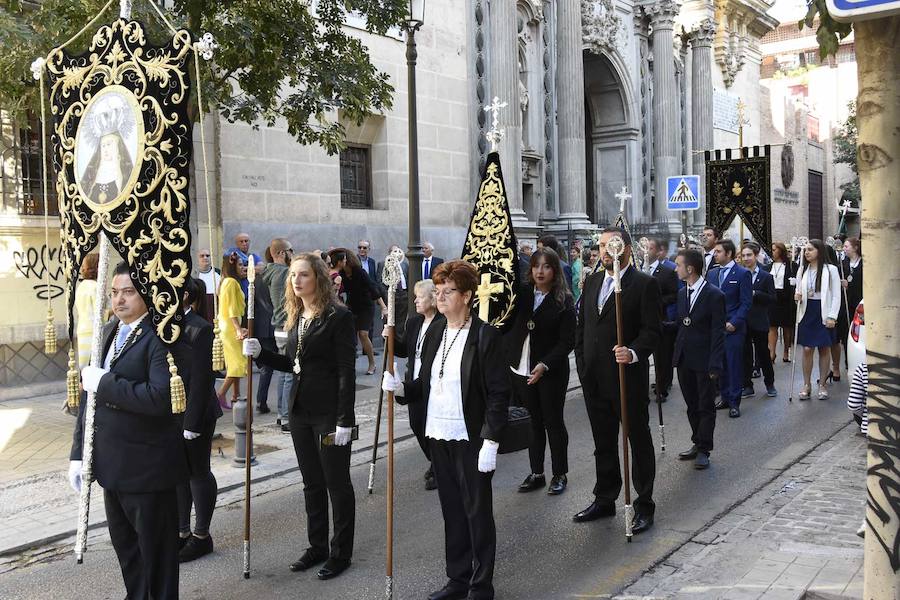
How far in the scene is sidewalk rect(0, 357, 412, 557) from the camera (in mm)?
6602

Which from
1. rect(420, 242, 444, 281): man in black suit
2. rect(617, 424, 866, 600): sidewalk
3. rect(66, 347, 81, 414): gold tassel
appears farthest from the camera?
rect(420, 242, 444, 281): man in black suit

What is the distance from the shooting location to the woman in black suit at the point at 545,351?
725cm

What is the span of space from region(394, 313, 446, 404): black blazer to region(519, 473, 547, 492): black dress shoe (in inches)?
64.0

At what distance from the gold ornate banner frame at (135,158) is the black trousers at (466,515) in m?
1.71

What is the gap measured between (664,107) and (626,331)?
2497 cm

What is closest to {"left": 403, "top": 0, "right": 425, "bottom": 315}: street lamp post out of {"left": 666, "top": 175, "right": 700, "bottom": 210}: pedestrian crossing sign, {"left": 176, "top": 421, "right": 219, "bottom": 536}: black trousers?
{"left": 176, "top": 421, "right": 219, "bottom": 536}: black trousers

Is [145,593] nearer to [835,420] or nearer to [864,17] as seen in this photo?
[864,17]

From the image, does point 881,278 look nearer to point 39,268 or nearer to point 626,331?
point 626,331

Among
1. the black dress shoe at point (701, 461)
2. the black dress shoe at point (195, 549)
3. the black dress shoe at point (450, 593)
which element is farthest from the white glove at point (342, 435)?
the black dress shoe at point (701, 461)

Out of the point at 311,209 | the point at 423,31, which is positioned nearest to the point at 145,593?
the point at 311,209

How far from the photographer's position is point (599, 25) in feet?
86.7

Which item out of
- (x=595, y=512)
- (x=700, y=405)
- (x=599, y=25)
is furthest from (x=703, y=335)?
(x=599, y=25)

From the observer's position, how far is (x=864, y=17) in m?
3.38

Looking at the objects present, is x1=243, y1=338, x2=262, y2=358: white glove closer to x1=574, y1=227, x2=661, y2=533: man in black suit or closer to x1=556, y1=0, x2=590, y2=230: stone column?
x1=574, y1=227, x2=661, y2=533: man in black suit
